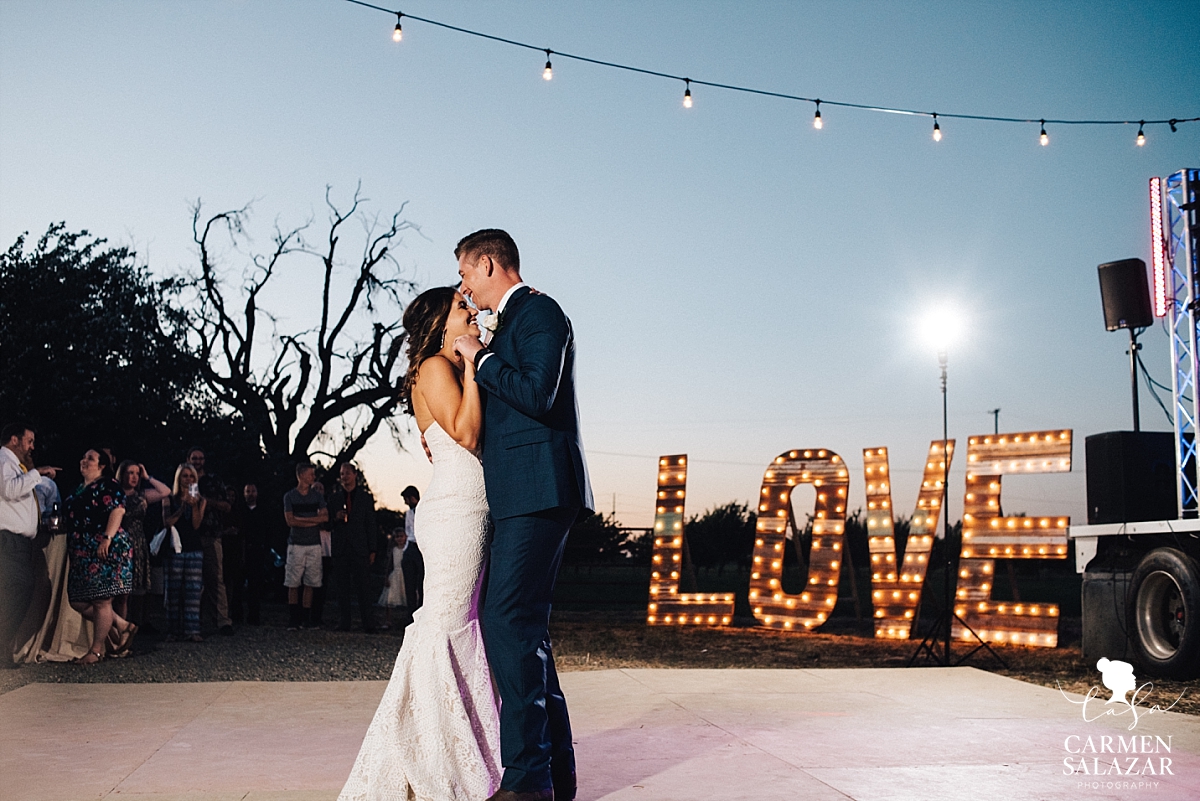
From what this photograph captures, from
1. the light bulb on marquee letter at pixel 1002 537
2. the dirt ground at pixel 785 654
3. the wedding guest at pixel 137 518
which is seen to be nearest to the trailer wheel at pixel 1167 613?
the dirt ground at pixel 785 654

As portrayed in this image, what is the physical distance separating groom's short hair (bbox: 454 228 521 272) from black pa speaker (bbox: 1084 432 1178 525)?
21.5ft

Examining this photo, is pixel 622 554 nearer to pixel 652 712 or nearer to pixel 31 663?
pixel 31 663

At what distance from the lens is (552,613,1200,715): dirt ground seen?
7301mm

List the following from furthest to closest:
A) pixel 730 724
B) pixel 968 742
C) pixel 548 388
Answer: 1. pixel 730 724
2. pixel 968 742
3. pixel 548 388

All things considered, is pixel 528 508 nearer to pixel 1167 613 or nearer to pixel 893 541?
pixel 1167 613

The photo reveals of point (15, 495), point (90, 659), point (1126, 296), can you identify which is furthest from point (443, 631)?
point (1126, 296)

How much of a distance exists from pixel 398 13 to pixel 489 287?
6446mm

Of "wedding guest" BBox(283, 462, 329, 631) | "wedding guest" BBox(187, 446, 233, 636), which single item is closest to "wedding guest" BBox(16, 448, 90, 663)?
"wedding guest" BBox(187, 446, 233, 636)

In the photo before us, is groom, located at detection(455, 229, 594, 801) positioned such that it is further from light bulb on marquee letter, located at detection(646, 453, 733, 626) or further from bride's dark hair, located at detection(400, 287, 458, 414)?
light bulb on marquee letter, located at detection(646, 453, 733, 626)

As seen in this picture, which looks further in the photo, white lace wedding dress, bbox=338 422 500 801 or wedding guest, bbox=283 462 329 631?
wedding guest, bbox=283 462 329 631

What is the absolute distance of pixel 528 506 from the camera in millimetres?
3133

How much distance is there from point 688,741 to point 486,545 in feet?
5.26

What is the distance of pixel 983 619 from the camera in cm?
1083

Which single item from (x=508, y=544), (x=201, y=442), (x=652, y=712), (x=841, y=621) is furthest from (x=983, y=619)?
(x=201, y=442)
